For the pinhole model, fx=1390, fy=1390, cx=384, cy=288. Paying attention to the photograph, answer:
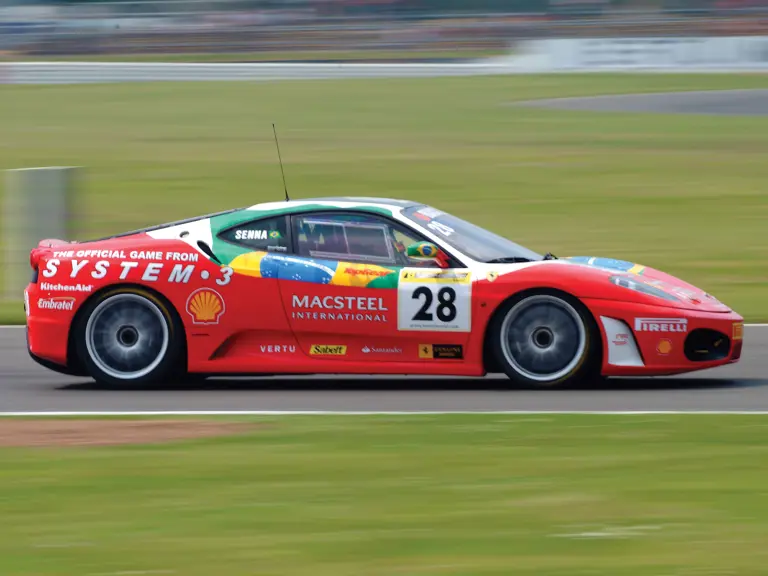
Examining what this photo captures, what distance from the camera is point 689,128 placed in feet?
85.6

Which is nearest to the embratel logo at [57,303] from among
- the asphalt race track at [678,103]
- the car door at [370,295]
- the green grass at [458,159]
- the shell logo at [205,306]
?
the shell logo at [205,306]

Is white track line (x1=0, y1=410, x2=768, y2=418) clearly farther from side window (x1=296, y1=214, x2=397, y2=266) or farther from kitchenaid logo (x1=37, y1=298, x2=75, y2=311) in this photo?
side window (x1=296, y1=214, x2=397, y2=266)

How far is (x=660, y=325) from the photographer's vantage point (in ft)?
27.9

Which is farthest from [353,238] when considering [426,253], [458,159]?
[458,159]

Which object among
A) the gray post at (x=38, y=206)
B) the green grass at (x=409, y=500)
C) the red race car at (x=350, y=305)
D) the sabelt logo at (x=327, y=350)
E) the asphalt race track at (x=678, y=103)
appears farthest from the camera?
the asphalt race track at (x=678, y=103)

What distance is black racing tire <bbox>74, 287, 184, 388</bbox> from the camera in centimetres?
896

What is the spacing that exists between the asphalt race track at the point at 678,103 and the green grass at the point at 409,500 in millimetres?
21621

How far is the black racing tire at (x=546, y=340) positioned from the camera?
859 cm

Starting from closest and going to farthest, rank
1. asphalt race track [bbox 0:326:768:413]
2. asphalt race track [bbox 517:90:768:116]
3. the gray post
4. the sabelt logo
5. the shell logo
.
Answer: asphalt race track [bbox 0:326:768:413] → the sabelt logo → the shell logo → the gray post → asphalt race track [bbox 517:90:768:116]

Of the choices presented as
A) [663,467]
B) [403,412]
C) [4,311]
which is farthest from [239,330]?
[4,311]

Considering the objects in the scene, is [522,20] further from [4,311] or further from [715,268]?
[4,311]

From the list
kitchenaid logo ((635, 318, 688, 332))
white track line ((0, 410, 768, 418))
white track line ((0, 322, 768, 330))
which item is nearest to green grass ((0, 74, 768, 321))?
white track line ((0, 322, 768, 330))

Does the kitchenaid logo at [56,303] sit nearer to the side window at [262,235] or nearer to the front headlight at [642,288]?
the side window at [262,235]

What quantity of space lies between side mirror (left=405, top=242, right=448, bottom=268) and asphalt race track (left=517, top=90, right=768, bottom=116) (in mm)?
20285
